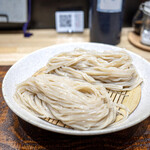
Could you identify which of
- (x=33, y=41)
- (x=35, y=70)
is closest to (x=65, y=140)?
(x=35, y=70)

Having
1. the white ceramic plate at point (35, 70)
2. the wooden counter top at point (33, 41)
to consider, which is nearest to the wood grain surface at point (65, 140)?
the white ceramic plate at point (35, 70)

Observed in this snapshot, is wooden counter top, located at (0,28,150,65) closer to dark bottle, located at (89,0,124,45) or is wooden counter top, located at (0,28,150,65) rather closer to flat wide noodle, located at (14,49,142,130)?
dark bottle, located at (89,0,124,45)

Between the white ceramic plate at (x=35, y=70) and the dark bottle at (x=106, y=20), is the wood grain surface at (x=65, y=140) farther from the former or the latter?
the dark bottle at (x=106, y=20)

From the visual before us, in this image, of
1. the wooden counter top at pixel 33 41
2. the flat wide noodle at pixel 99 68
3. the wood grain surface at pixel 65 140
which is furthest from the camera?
the wooden counter top at pixel 33 41

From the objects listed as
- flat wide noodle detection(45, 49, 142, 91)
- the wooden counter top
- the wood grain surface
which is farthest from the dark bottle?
the wood grain surface

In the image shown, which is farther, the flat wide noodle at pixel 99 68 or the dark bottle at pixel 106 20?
the dark bottle at pixel 106 20

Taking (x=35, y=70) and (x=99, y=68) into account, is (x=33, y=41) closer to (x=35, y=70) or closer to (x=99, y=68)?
(x=35, y=70)

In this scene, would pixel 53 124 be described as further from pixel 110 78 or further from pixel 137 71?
pixel 137 71
